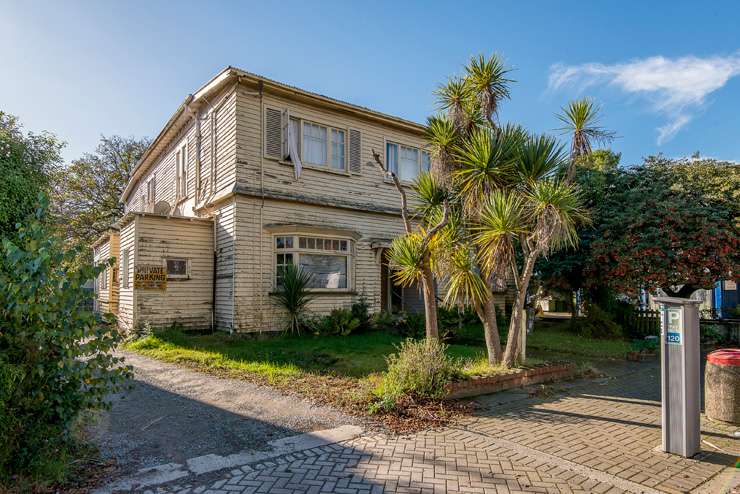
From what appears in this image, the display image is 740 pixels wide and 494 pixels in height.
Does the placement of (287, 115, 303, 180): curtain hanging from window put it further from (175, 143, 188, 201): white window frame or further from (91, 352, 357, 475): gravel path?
(91, 352, 357, 475): gravel path

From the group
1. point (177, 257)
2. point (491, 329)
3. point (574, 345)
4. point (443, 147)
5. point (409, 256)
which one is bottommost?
point (574, 345)

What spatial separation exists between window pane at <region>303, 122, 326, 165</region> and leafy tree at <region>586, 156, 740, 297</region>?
8.69 m

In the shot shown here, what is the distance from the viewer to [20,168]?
7.63 meters

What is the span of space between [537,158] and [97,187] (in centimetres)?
3191

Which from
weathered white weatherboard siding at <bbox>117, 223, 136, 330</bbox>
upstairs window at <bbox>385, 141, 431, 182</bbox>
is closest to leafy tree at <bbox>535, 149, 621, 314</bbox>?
upstairs window at <bbox>385, 141, 431, 182</bbox>

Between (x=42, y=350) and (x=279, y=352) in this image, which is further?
(x=279, y=352)

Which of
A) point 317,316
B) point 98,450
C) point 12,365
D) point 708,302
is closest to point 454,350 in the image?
point 317,316

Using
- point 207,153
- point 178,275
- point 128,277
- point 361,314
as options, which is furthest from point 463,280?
point 128,277

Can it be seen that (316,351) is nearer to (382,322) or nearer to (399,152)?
(382,322)

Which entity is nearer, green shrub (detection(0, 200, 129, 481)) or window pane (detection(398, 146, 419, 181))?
green shrub (detection(0, 200, 129, 481))

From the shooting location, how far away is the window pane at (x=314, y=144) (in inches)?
563

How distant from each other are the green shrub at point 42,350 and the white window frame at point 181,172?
13.3 metres

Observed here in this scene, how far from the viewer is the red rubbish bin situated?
6.05 m

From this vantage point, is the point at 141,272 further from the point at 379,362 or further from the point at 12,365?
the point at 12,365
